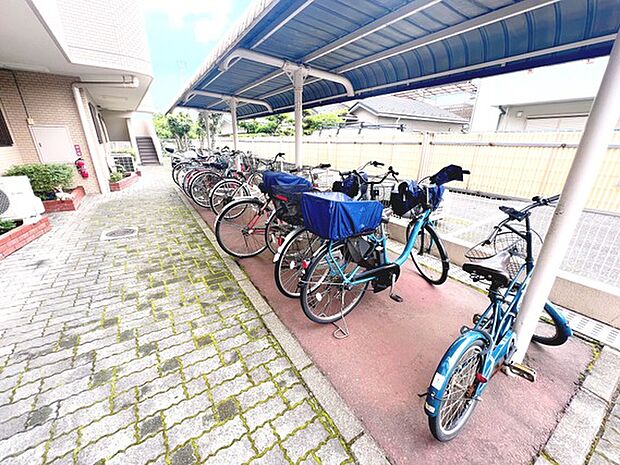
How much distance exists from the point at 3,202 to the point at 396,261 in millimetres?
5773

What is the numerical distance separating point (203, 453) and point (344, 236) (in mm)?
1555

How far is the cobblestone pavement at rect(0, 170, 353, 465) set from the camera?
140 centimetres

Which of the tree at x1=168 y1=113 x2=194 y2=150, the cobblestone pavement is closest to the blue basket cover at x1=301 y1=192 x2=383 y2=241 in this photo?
the cobblestone pavement

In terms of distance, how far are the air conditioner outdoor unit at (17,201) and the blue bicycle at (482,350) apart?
19.3 ft

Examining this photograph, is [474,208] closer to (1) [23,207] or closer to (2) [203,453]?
(2) [203,453]

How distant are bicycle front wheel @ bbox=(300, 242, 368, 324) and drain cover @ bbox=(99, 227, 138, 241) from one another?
11.3 feet

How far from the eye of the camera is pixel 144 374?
181cm

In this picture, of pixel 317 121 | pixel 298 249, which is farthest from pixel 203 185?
pixel 317 121

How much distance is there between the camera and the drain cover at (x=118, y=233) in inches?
164

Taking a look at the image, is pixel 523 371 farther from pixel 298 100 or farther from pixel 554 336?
pixel 298 100

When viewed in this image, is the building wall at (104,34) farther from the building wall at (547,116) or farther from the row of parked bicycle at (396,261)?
the building wall at (547,116)

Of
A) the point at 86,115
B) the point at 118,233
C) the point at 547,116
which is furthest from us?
the point at 547,116

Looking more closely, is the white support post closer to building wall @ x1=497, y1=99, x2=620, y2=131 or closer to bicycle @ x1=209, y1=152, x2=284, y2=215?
bicycle @ x1=209, y1=152, x2=284, y2=215

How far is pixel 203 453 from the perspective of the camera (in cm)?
136
